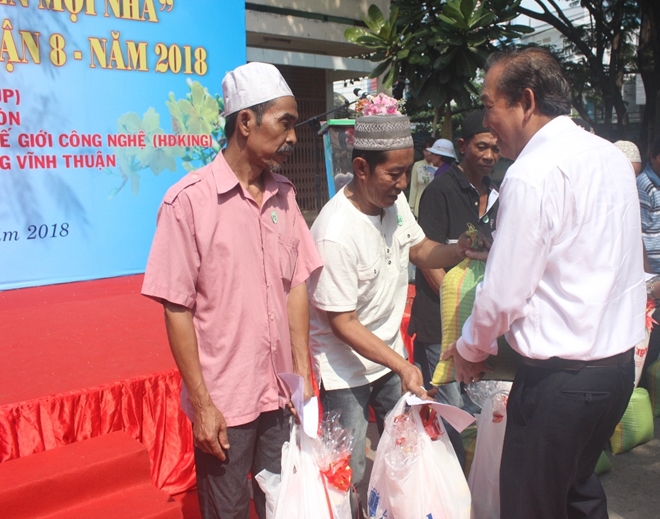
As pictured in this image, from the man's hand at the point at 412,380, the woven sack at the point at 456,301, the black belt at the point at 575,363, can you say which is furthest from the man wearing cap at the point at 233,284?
the black belt at the point at 575,363

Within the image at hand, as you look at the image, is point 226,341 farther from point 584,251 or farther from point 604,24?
point 604,24

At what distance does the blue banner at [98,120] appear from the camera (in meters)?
5.22

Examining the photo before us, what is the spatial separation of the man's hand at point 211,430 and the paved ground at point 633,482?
1401 millimetres

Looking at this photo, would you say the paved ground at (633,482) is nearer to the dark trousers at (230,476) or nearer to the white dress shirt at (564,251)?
the dark trousers at (230,476)

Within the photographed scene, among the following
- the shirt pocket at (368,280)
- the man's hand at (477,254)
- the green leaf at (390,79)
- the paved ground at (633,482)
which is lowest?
the paved ground at (633,482)

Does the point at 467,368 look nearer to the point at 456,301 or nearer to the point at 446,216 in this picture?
the point at 456,301

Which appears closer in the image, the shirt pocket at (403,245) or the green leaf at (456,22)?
the shirt pocket at (403,245)

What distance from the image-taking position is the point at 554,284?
1.63 metres

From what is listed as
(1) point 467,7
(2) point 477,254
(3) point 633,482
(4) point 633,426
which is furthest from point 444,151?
(2) point 477,254

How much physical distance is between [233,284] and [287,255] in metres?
0.24

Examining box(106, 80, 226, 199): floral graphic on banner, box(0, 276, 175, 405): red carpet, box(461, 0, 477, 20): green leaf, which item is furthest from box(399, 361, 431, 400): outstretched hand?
box(461, 0, 477, 20): green leaf

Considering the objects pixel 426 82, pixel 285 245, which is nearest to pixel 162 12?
pixel 426 82

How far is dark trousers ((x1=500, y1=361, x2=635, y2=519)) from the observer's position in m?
1.66

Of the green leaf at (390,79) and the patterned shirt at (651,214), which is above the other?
the green leaf at (390,79)
